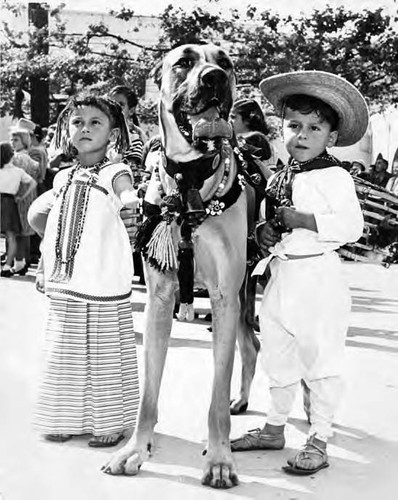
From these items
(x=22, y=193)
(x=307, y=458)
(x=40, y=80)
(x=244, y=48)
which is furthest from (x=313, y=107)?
(x=40, y=80)

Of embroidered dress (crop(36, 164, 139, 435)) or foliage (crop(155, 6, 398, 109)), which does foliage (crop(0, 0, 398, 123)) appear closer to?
foliage (crop(155, 6, 398, 109))

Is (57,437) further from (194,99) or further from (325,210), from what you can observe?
(194,99)

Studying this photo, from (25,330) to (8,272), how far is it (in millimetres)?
3489

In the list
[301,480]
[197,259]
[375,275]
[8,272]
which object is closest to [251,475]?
[301,480]

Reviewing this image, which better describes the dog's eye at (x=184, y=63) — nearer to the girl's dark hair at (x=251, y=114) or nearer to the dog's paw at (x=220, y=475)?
the dog's paw at (x=220, y=475)

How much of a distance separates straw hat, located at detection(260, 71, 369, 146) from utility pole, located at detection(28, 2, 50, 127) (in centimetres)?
893

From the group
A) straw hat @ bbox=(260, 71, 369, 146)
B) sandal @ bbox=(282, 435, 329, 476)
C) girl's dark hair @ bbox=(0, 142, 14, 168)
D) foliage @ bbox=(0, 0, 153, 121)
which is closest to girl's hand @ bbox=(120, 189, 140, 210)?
straw hat @ bbox=(260, 71, 369, 146)

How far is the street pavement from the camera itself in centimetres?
343

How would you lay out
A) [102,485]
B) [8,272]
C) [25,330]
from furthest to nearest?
[8,272] < [25,330] < [102,485]

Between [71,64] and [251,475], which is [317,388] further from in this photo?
[71,64]

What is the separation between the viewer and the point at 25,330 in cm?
659

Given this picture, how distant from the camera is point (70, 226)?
391 centimetres


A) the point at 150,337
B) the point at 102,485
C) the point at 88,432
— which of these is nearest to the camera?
the point at 102,485

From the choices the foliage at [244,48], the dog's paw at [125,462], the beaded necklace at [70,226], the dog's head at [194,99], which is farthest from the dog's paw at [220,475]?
the foliage at [244,48]
